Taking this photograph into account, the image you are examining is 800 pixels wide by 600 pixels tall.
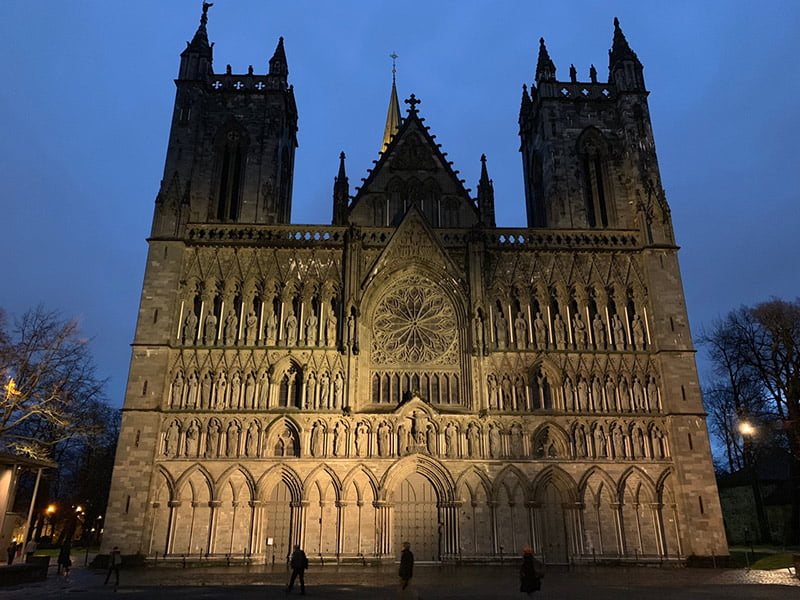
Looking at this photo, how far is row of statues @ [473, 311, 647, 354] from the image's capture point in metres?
27.9

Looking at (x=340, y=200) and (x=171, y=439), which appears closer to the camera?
(x=171, y=439)

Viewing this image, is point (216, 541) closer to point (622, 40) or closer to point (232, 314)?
point (232, 314)

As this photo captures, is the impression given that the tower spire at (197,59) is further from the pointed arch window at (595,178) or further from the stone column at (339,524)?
the stone column at (339,524)

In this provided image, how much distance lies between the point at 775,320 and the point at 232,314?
24766mm

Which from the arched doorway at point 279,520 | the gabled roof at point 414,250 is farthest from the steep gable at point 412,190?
the arched doorway at point 279,520

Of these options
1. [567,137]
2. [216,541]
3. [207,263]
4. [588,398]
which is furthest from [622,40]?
[216,541]

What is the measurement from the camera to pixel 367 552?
24.7m

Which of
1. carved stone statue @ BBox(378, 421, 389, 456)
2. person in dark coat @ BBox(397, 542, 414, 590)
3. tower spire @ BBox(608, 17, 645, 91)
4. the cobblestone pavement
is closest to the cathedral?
carved stone statue @ BBox(378, 421, 389, 456)

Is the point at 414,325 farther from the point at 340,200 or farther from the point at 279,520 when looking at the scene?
the point at 279,520

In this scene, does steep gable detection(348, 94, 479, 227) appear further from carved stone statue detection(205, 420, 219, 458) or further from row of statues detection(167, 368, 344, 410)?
carved stone statue detection(205, 420, 219, 458)

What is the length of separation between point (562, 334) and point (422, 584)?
13.3 metres

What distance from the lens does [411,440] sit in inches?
1028

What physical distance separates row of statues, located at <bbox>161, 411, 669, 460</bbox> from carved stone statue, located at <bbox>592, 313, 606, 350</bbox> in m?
3.35

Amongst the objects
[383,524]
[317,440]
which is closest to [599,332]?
[383,524]
